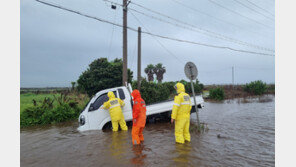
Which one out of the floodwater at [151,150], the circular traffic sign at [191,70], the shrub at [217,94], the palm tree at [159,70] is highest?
the palm tree at [159,70]

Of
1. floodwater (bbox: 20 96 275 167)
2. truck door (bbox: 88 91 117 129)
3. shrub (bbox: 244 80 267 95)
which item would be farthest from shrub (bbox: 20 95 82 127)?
shrub (bbox: 244 80 267 95)

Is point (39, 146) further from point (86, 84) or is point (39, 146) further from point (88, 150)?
point (86, 84)

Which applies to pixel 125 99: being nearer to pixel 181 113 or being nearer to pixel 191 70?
pixel 181 113

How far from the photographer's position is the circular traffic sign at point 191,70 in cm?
752

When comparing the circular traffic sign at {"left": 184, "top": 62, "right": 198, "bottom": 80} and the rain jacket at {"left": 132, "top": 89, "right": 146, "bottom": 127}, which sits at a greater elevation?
the circular traffic sign at {"left": 184, "top": 62, "right": 198, "bottom": 80}

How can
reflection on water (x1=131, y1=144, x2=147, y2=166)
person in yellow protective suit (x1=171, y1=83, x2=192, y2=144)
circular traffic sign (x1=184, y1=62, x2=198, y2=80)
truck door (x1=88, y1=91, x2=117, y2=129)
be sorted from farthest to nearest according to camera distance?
circular traffic sign (x1=184, y1=62, x2=198, y2=80), truck door (x1=88, y1=91, x2=117, y2=129), person in yellow protective suit (x1=171, y1=83, x2=192, y2=144), reflection on water (x1=131, y1=144, x2=147, y2=166)

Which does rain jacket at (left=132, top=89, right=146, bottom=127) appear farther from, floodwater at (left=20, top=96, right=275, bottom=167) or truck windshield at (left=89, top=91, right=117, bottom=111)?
truck windshield at (left=89, top=91, right=117, bottom=111)

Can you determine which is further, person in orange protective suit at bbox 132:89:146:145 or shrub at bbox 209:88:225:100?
shrub at bbox 209:88:225:100

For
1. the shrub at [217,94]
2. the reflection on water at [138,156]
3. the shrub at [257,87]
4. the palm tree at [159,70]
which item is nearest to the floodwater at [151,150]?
the reflection on water at [138,156]

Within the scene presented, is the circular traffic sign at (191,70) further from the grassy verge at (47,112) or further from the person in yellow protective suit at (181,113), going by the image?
the grassy verge at (47,112)

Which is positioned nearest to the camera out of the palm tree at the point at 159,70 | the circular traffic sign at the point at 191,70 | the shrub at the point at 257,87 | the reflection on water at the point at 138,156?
the reflection on water at the point at 138,156

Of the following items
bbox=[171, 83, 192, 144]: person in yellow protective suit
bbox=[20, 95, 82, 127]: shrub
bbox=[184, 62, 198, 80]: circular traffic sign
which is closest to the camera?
bbox=[171, 83, 192, 144]: person in yellow protective suit

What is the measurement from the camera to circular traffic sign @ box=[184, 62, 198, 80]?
24.7 ft

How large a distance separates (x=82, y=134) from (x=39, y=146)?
1.48 metres
